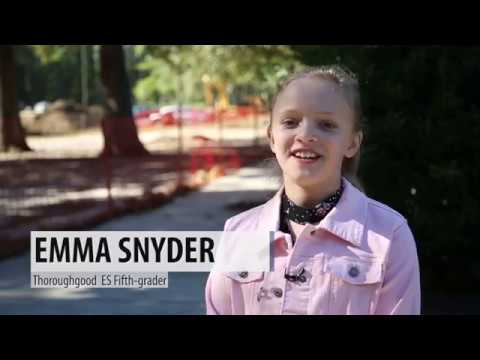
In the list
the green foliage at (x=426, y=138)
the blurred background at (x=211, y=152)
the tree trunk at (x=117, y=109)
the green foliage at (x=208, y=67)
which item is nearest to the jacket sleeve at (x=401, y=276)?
the blurred background at (x=211, y=152)

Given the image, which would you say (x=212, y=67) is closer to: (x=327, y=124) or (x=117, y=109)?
(x=117, y=109)

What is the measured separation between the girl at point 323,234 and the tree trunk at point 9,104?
973 cm

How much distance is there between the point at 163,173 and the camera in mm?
9555

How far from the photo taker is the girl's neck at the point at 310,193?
1752 mm

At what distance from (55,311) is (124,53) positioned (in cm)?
778

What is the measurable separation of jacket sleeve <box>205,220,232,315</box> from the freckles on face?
301mm

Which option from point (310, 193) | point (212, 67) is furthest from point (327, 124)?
point (212, 67)

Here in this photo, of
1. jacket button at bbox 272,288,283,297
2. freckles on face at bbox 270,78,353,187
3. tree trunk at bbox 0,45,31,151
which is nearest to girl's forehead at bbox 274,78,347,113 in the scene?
freckles on face at bbox 270,78,353,187

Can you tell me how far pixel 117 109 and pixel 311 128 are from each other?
375 inches

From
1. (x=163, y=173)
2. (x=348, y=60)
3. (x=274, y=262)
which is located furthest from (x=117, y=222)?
(x=274, y=262)

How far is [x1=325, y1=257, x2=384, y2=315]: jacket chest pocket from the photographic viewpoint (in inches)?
65.1

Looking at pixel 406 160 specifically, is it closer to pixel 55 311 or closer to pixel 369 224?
pixel 55 311

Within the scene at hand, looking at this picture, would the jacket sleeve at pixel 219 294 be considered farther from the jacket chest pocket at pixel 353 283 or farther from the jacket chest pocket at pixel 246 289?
the jacket chest pocket at pixel 353 283

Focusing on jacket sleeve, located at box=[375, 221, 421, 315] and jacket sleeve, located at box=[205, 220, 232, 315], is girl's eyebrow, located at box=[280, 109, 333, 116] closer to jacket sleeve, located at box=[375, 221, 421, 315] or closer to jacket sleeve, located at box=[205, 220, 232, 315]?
jacket sleeve, located at box=[375, 221, 421, 315]
